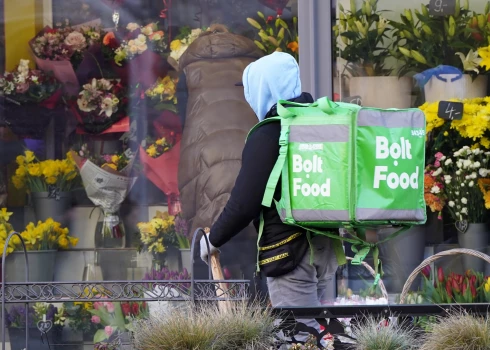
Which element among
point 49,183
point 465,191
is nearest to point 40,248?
point 49,183

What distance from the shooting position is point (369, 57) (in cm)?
560

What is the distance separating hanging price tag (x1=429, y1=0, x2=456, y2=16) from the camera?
18.1 feet

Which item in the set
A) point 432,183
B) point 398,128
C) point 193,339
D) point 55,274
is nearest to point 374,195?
point 398,128

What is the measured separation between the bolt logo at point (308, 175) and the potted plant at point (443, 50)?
2.56m

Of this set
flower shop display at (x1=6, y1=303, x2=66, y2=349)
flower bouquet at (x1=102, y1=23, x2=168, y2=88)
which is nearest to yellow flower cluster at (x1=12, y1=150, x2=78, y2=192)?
flower bouquet at (x1=102, y1=23, x2=168, y2=88)

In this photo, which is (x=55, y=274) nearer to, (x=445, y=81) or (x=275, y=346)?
(x=445, y=81)

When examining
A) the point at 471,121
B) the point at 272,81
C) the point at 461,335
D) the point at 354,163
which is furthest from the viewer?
the point at 471,121

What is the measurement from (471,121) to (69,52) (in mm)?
2700

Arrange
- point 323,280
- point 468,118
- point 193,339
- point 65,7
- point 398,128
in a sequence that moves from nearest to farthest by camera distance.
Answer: point 193,339, point 398,128, point 323,280, point 468,118, point 65,7

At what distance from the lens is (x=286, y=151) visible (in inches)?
126

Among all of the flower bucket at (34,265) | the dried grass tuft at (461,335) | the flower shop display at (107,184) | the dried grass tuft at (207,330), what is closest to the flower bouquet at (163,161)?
the flower shop display at (107,184)

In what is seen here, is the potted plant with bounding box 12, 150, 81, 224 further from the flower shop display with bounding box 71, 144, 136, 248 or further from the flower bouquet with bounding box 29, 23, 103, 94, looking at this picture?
the flower bouquet with bounding box 29, 23, 103, 94

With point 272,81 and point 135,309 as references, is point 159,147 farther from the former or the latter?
point 272,81

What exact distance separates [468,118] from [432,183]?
1.52 feet
